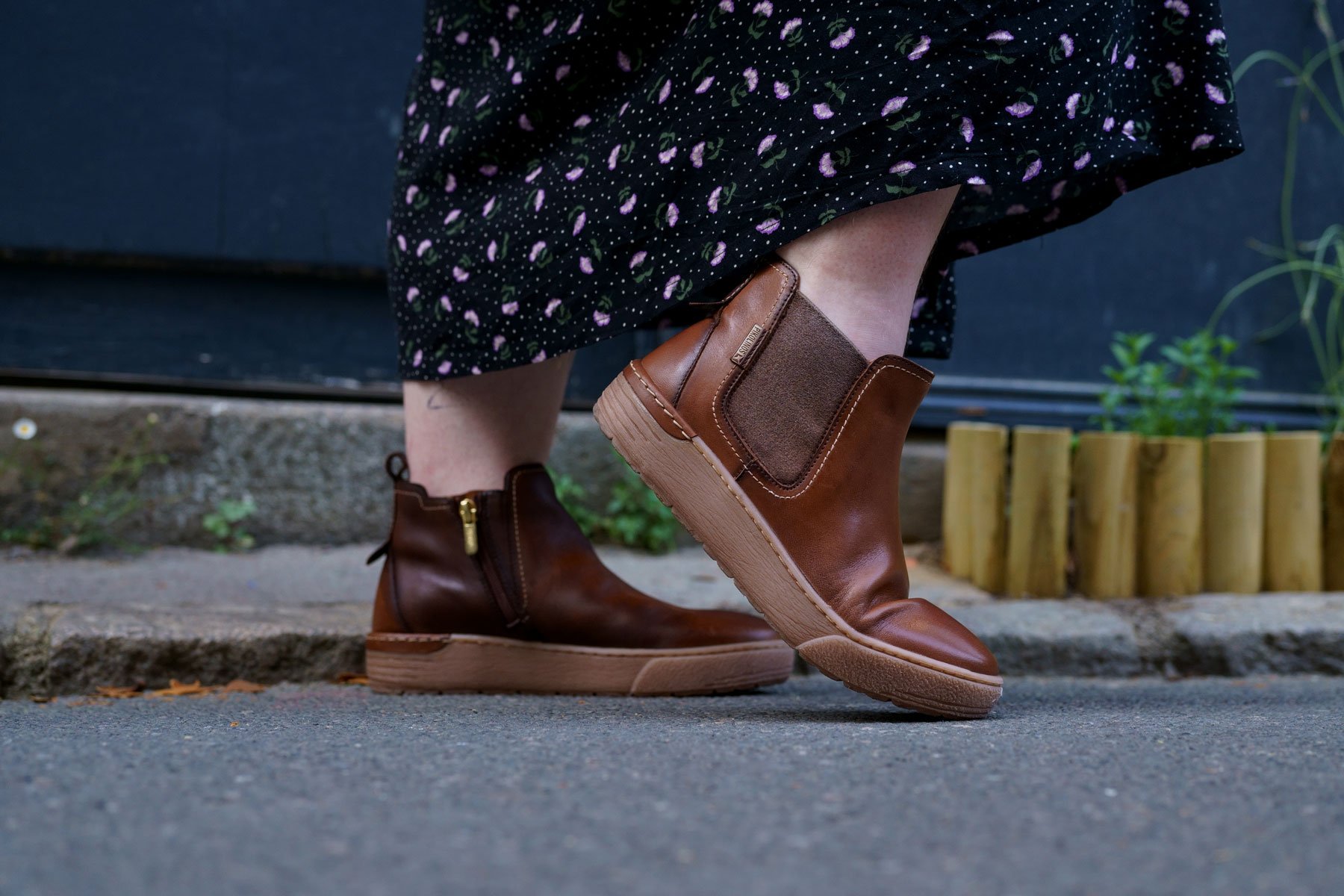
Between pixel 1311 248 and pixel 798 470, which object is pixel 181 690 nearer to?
pixel 798 470

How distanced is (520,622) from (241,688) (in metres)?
0.43

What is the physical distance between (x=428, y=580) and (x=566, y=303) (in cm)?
Answer: 41

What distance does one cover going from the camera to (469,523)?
1.35m

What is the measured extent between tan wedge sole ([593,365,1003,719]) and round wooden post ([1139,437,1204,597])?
3.76 feet

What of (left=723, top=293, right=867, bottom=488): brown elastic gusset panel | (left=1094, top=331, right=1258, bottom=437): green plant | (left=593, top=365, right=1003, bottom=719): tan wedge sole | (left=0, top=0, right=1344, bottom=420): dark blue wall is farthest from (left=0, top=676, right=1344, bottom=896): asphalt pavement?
(left=0, top=0, right=1344, bottom=420): dark blue wall

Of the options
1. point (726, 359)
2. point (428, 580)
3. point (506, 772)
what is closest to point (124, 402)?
point (428, 580)

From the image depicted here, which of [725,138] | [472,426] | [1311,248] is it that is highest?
[1311,248]

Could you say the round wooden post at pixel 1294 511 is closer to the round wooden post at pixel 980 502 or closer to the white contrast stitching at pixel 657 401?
the round wooden post at pixel 980 502

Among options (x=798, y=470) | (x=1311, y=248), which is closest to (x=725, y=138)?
(x=798, y=470)

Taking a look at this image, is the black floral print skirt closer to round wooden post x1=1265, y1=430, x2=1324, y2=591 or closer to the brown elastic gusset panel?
the brown elastic gusset panel

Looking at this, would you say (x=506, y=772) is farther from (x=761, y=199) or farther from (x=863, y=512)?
(x=761, y=199)

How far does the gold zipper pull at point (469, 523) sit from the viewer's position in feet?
4.42

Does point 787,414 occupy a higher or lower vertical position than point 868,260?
lower

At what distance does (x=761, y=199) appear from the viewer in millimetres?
1068
